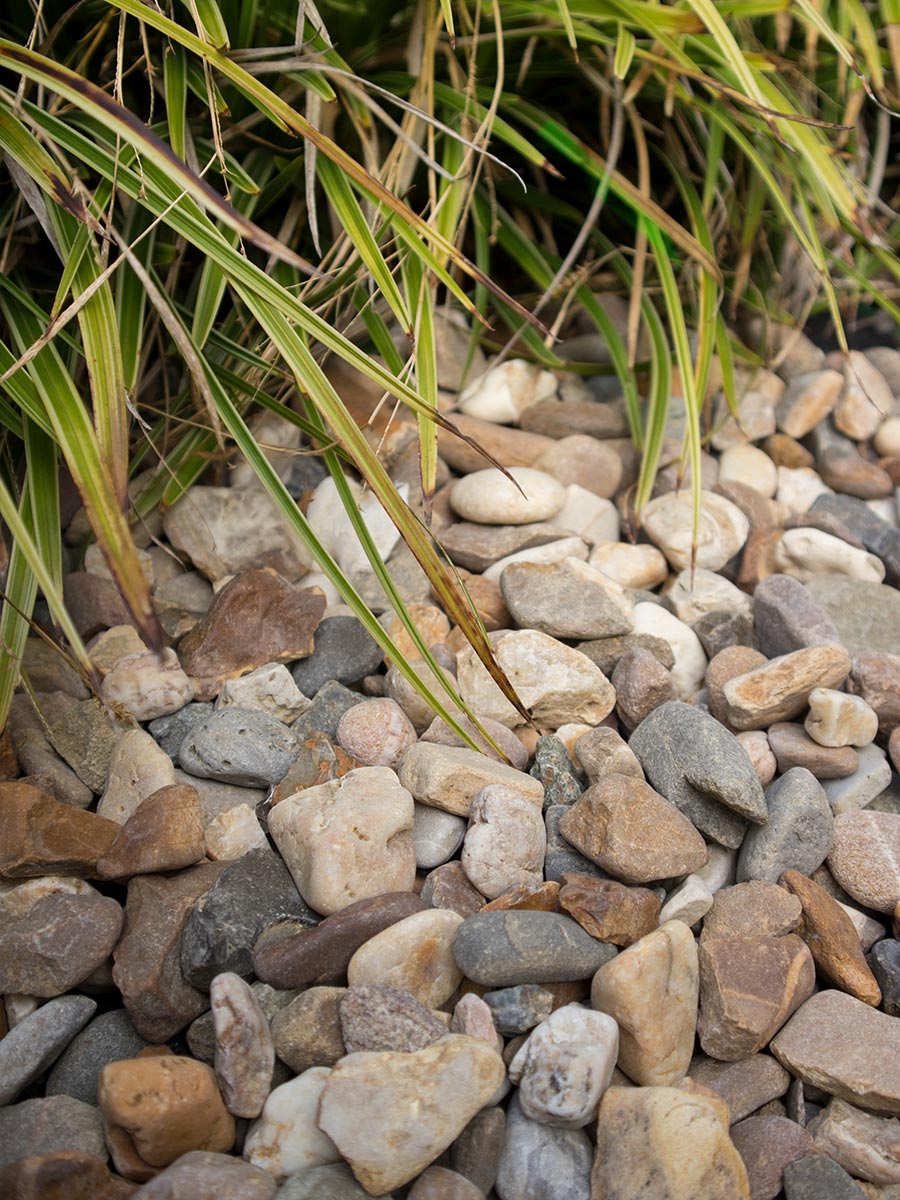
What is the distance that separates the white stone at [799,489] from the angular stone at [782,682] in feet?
1.72

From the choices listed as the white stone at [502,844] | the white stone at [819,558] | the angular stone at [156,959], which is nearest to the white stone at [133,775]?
the angular stone at [156,959]

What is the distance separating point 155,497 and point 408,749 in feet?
1.73

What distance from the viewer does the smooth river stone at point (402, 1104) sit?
0.75 metres

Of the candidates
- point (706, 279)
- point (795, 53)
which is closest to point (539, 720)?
point (706, 279)

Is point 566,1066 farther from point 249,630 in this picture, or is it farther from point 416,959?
point 249,630

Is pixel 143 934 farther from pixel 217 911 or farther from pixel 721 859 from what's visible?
pixel 721 859

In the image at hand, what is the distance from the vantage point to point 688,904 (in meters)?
0.96

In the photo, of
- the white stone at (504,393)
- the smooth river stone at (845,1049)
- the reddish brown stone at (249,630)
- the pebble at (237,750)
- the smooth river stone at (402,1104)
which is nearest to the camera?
the smooth river stone at (402,1104)

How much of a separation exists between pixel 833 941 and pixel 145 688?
788 mm

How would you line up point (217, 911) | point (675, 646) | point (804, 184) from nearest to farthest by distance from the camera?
point (217, 911), point (675, 646), point (804, 184)

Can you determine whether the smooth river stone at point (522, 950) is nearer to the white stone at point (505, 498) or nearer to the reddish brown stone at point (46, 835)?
the reddish brown stone at point (46, 835)

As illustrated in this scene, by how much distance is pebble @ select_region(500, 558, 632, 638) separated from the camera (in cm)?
124

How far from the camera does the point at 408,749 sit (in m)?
1.08

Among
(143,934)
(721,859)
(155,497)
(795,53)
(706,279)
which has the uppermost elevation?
(795,53)
